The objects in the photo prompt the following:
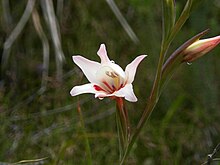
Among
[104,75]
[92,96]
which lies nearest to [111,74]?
[104,75]

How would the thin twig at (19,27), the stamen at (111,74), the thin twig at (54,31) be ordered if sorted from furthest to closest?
the thin twig at (19,27)
the thin twig at (54,31)
the stamen at (111,74)

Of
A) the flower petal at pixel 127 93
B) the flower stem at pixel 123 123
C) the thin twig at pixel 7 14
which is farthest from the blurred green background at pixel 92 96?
the flower petal at pixel 127 93

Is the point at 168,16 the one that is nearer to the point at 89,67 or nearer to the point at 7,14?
the point at 89,67

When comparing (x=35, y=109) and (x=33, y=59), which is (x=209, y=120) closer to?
(x=35, y=109)

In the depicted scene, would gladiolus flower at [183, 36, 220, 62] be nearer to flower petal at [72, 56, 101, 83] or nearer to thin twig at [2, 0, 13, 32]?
flower petal at [72, 56, 101, 83]

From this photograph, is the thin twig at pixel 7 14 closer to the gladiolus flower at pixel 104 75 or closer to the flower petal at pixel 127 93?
the gladiolus flower at pixel 104 75

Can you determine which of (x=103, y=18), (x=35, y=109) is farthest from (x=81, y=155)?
(x=103, y=18)

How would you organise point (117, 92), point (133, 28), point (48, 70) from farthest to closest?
point (133, 28) → point (48, 70) → point (117, 92)
